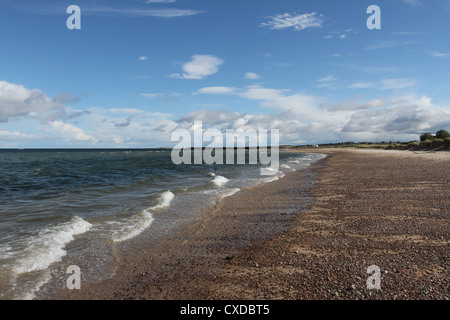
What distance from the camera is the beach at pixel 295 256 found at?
4988 mm

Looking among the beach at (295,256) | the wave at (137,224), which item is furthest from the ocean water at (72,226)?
the beach at (295,256)

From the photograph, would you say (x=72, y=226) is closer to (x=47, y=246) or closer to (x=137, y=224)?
(x=47, y=246)

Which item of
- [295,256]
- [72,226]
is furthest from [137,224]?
[295,256]

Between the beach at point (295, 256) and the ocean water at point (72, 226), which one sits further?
the ocean water at point (72, 226)

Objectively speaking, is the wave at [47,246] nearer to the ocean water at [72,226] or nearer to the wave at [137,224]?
the ocean water at [72,226]

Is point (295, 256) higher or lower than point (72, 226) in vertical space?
higher

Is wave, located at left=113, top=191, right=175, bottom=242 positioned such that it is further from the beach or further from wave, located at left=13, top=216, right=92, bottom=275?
wave, located at left=13, top=216, right=92, bottom=275

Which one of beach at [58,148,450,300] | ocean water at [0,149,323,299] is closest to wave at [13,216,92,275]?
ocean water at [0,149,323,299]

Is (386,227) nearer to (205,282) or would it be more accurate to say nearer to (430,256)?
(430,256)

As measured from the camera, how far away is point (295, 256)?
6.42m
